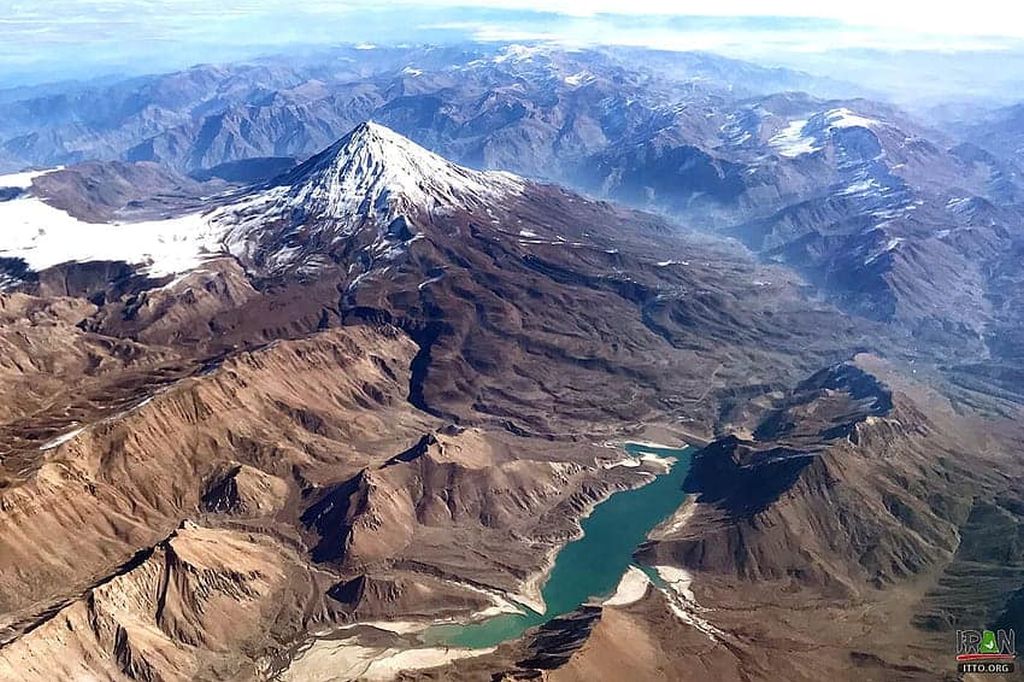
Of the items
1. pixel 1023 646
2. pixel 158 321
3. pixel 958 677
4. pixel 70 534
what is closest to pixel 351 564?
pixel 70 534

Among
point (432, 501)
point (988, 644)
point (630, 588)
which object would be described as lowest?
point (630, 588)

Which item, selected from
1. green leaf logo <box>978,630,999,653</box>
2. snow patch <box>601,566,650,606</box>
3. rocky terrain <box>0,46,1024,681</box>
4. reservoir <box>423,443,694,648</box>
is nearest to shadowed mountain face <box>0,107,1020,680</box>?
rocky terrain <box>0,46,1024,681</box>

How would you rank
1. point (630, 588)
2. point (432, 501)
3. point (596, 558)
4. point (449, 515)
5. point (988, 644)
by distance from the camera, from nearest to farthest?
point (988, 644), point (630, 588), point (596, 558), point (449, 515), point (432, 501)

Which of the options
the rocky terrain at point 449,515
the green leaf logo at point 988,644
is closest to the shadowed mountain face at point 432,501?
the rocky terrain at point 449,515

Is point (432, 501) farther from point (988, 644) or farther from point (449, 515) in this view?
point (988, 644)

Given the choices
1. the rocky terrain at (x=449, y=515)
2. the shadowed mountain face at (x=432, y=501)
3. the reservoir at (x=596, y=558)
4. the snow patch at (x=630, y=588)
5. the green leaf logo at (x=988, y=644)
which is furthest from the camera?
the snow patch at (x=630, y=588)

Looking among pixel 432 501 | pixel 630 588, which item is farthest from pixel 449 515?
pixel 630 588

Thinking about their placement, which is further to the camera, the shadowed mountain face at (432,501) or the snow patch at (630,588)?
the snow patch at (630,588)

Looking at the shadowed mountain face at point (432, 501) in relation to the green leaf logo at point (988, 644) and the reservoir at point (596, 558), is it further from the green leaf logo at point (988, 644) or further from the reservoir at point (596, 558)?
the green leaf logo at point (988, 644)
